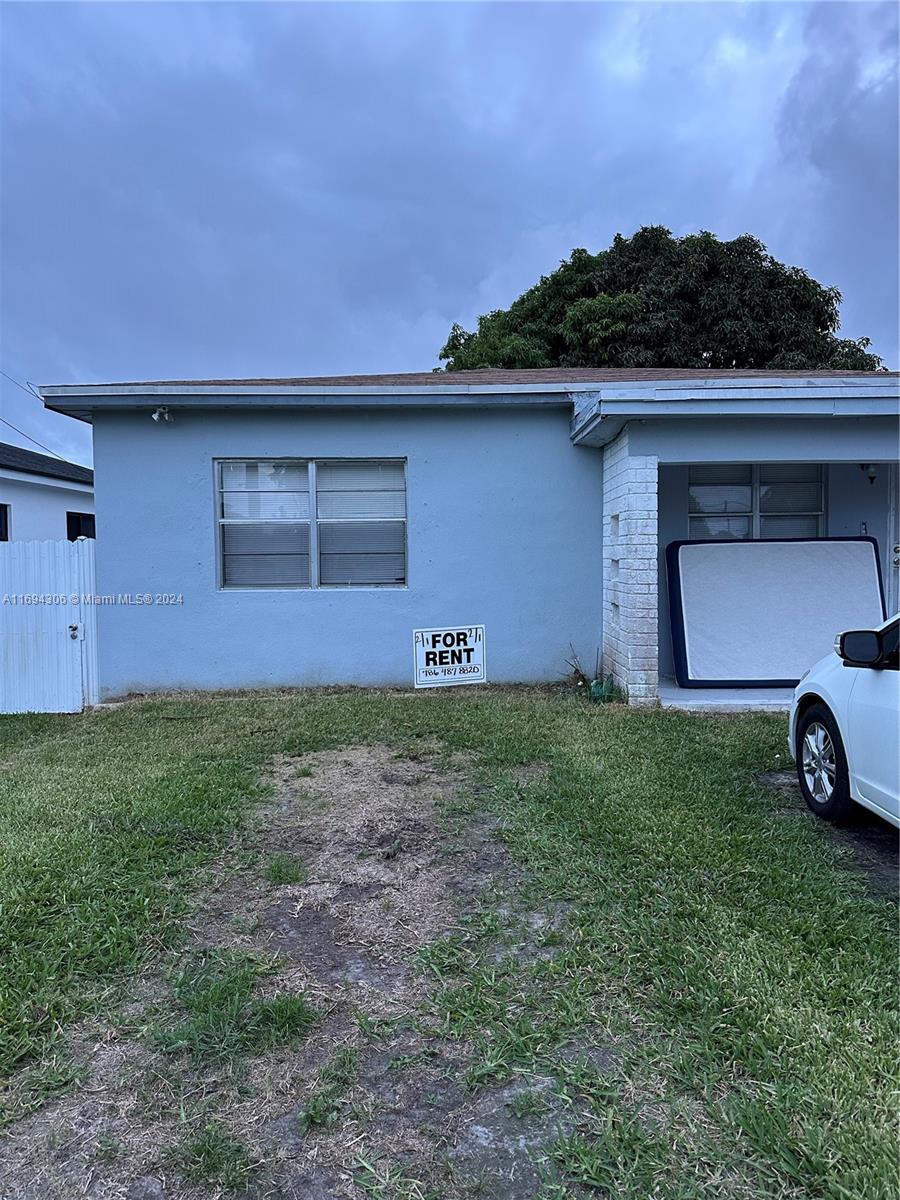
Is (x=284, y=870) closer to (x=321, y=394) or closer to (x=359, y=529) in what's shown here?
(x=359, y=529)

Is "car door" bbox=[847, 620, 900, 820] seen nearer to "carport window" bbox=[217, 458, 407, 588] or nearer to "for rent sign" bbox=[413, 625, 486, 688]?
"for rent sign" bbox=[413, 625, 486, 688]

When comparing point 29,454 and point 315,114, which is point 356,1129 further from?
point 29,454

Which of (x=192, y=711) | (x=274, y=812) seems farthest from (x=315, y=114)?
(x=274, y=812)

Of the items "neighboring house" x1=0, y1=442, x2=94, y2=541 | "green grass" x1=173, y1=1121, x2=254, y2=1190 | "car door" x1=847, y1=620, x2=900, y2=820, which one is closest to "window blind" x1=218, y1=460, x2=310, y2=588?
"car door" x1=847, y1=620, x2=900, y2=820

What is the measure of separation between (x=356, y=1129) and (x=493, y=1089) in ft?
1.39

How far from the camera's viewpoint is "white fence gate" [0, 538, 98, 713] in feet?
25.3

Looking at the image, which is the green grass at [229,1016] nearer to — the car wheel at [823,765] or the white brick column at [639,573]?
the car wheel at [823,765]

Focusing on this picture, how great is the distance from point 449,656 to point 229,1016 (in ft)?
17.0

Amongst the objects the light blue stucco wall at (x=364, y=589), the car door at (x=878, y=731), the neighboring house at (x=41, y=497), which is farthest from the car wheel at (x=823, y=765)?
the neighboring house at (x=41, y=497)

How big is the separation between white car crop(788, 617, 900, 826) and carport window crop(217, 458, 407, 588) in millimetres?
4952

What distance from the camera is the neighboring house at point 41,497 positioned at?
50.5ft

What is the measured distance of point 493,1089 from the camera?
2.20m

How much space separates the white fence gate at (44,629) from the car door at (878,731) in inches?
290

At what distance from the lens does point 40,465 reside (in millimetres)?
16641
